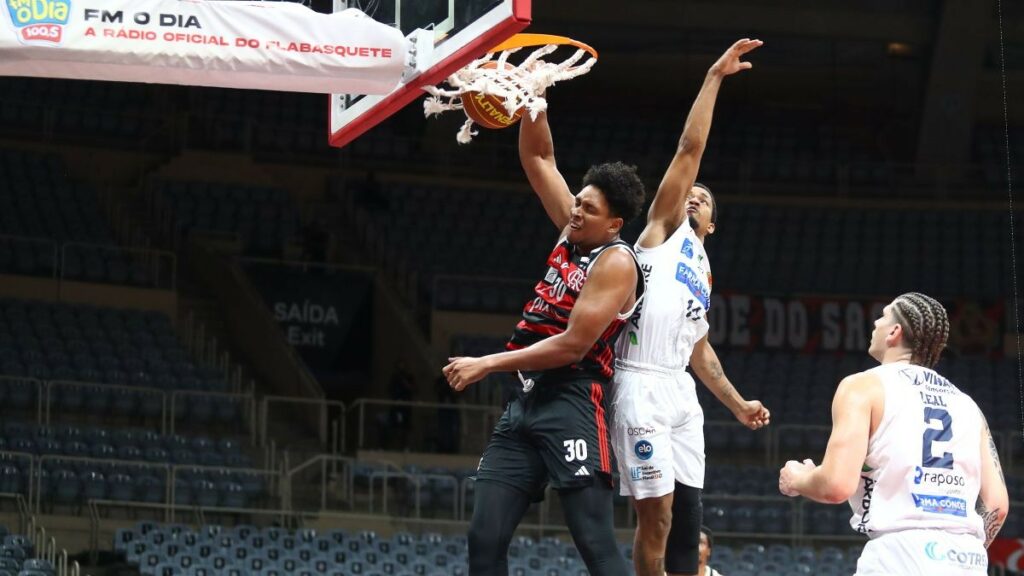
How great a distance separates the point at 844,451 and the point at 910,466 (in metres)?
0.29

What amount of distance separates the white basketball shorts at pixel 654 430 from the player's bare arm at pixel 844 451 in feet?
4.28

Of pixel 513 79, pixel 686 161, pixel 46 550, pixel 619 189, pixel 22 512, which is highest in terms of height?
pixel 513 79

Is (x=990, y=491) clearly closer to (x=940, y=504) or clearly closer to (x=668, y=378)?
(x=940, y=504)

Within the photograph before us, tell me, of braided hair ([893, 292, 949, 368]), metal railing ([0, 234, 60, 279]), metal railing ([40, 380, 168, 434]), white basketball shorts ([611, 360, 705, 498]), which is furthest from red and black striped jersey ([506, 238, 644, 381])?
metal railing ([0, 234, 60, 279])

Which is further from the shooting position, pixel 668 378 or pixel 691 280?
pixel 691 280

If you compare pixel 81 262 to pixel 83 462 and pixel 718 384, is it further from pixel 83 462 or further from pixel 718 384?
pixel 718 384

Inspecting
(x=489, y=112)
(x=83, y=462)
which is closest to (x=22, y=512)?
(x=83, y=462)

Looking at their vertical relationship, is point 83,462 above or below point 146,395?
below

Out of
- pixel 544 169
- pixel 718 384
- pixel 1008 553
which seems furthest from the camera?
pixel 1008 553

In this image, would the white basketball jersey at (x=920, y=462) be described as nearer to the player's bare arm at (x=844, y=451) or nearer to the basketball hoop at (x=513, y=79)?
the player's bare arm at (x=844, y=451)

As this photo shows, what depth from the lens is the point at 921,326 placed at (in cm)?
544

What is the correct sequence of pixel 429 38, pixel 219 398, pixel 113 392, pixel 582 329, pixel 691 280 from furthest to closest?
pixel 219 398
pixel 113 392
pixel 429 38
pixel 691 280
pixel 582 329

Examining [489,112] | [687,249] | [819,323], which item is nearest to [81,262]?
[819,323]

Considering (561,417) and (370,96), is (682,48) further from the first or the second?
(561,417)
